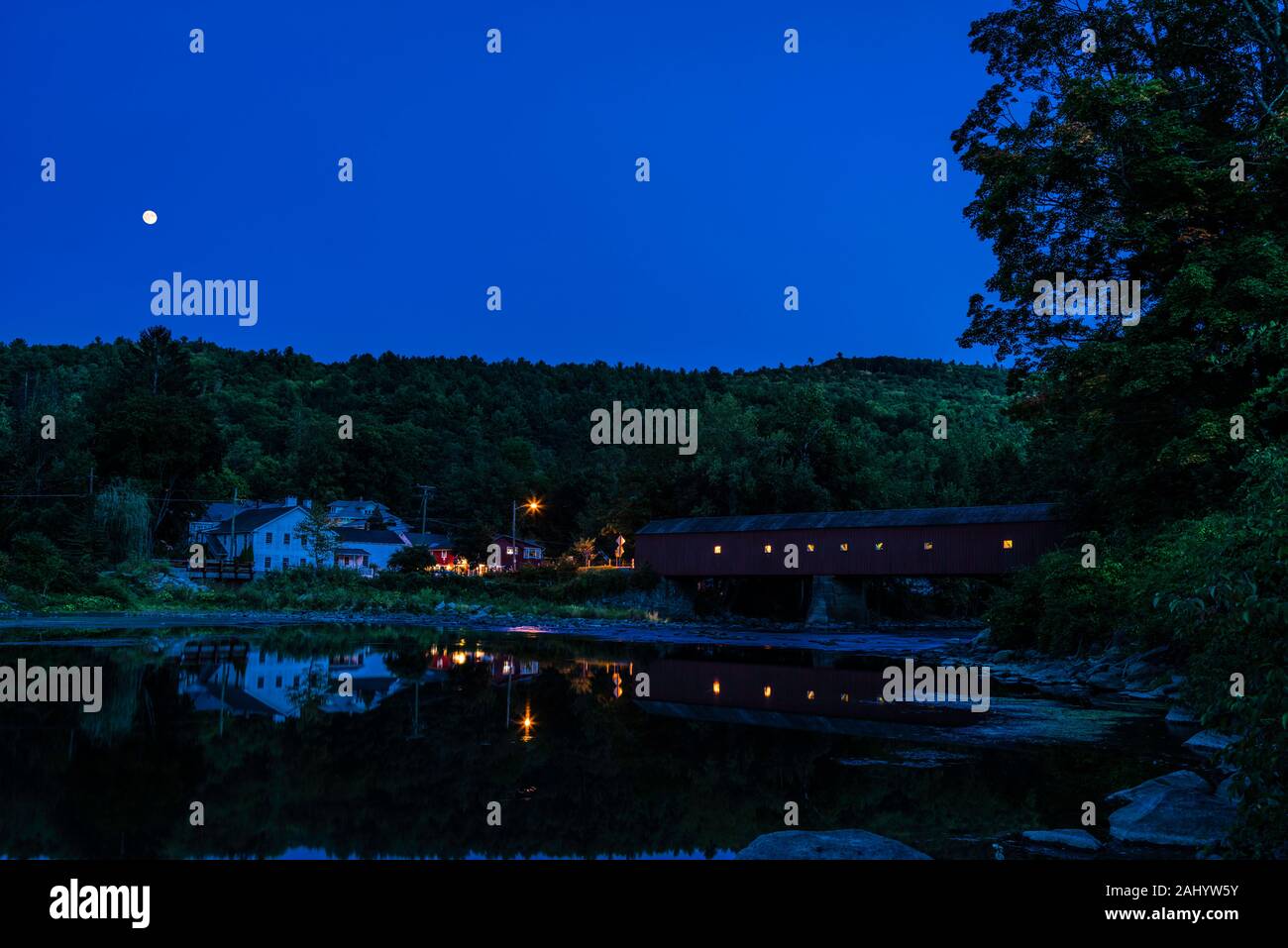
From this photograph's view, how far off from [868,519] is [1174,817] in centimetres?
3910

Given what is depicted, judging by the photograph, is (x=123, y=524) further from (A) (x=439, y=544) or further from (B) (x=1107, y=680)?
(B) (x=1107, y=680)

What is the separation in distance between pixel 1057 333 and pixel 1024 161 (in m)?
5.41

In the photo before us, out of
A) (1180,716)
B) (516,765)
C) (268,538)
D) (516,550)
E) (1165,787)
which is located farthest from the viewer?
(516,550)

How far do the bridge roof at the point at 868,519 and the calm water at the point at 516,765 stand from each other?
23.0 metres

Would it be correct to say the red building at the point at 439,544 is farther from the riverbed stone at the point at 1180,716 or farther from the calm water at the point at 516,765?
the riverbed stone at the point at 1180,716

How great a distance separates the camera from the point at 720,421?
222 ft

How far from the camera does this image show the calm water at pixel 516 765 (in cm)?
849

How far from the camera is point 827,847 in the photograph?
749cm

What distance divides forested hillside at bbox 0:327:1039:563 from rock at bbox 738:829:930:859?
1850 inches

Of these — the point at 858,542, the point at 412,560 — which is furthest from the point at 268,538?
the point at 858,542

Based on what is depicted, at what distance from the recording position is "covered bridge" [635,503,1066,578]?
41.6 meters
